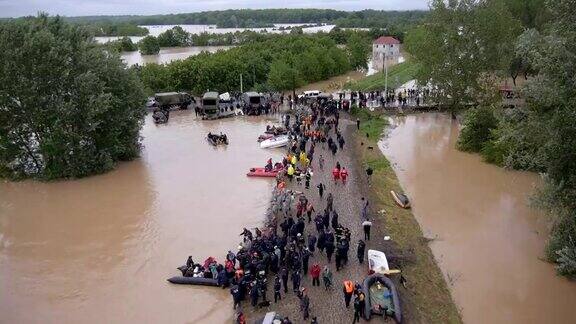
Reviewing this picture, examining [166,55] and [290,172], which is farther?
[166,55]

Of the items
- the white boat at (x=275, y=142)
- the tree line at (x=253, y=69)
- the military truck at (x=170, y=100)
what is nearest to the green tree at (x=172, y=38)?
the tree line at (x=253, y=69)

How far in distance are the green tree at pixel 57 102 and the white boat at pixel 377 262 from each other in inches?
660

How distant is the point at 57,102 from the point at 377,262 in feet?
61.7

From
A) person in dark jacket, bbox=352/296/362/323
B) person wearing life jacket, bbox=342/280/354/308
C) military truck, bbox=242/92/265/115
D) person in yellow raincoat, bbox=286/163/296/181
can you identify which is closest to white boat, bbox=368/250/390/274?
person wearing life jacket, bbox=342/280/354/308

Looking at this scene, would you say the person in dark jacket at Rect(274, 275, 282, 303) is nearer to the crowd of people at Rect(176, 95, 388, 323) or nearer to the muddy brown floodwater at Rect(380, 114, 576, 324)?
the crowd of people at Rect(176, 95, 388, 323)

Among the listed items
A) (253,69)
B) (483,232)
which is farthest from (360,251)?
(253,69)

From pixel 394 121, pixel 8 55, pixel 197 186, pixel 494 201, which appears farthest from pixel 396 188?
pixel 8 55

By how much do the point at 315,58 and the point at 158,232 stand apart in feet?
126

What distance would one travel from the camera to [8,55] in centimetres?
2417

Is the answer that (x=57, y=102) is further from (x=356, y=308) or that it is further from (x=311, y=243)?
(x=356, y=308)

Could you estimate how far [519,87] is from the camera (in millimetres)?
16734

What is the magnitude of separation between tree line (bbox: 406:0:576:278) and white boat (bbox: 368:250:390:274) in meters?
4.92

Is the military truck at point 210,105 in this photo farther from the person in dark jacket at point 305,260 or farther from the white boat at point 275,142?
the person in dark jacket at point 305,260

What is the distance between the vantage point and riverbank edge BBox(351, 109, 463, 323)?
14.2m
